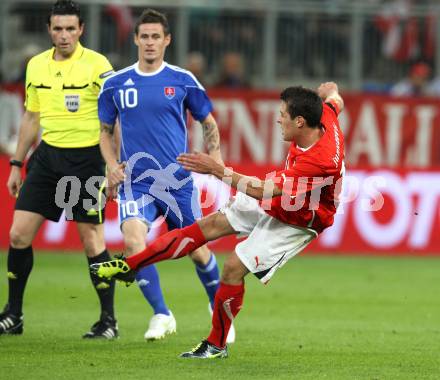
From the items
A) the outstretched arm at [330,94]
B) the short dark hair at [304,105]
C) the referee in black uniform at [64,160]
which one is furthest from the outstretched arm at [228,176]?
the referee in black uniform at [64,160]

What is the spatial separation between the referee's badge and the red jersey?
7.03 ft

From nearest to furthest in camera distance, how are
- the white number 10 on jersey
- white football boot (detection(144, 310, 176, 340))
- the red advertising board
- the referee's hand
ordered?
the white number 10 on jersey < white football boot (detection(144, 310, 176, 340)) < the referee's hand < the red advertising board

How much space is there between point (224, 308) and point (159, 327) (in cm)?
134

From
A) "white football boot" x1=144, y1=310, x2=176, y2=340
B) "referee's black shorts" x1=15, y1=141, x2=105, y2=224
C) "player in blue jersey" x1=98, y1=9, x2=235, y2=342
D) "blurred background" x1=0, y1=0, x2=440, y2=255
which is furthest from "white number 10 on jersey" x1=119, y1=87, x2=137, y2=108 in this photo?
"blurred background" x1=0, y1=0, x2=440, y2=255

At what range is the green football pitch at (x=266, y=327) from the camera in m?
7.91

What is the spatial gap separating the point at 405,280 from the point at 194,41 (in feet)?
23.7

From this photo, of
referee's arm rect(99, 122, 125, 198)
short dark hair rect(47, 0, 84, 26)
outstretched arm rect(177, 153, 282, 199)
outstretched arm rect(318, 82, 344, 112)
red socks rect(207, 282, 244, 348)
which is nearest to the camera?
outstretched arm rect(177, 153, 282, 199)

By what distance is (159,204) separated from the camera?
9.34 meters

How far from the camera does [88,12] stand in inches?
771

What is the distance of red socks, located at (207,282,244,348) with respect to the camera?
8.20m

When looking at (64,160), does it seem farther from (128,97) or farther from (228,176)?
(228,176)

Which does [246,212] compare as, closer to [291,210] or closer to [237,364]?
[291,210]

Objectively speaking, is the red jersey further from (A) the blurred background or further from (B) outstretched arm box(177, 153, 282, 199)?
(A) the blurred background

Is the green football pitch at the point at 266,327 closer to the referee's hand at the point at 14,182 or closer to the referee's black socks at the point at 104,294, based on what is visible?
the referee's black socks at the point at 104,294
